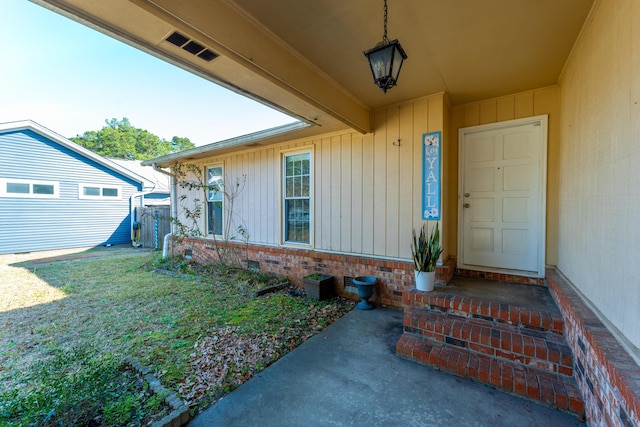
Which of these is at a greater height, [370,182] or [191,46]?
[191,46]

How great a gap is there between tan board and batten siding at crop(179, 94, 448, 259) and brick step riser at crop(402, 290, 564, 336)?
0.91 metres

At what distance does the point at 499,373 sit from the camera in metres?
2.12

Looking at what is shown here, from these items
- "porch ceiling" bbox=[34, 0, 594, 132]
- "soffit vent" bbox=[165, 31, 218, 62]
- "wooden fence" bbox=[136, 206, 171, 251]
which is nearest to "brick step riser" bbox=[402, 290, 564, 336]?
"porch ceiling" bbox=[34, 0, 594, 132]

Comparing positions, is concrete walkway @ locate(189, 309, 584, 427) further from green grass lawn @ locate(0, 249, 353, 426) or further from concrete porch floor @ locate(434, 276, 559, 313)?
concrete porch floor @ locate(434, 276, 559, 313)

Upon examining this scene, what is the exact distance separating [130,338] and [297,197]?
3.21 metres

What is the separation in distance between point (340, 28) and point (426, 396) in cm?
319

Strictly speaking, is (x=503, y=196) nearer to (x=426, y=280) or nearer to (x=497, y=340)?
(x=426, y=280)

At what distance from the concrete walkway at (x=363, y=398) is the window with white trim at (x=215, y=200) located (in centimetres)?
463

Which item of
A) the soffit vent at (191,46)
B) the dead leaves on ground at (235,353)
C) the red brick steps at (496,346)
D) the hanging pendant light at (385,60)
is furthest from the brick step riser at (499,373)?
the soffit vent at (191,46)

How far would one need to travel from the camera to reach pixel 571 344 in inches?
79.9

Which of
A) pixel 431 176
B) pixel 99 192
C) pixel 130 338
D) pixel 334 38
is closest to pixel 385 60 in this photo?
pixel 334 38

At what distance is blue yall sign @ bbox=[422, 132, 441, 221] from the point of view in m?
3.45

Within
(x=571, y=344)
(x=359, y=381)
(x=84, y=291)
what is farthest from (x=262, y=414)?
(x=84, y=291)

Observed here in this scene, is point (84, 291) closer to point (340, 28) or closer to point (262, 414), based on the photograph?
point (262, 414)
